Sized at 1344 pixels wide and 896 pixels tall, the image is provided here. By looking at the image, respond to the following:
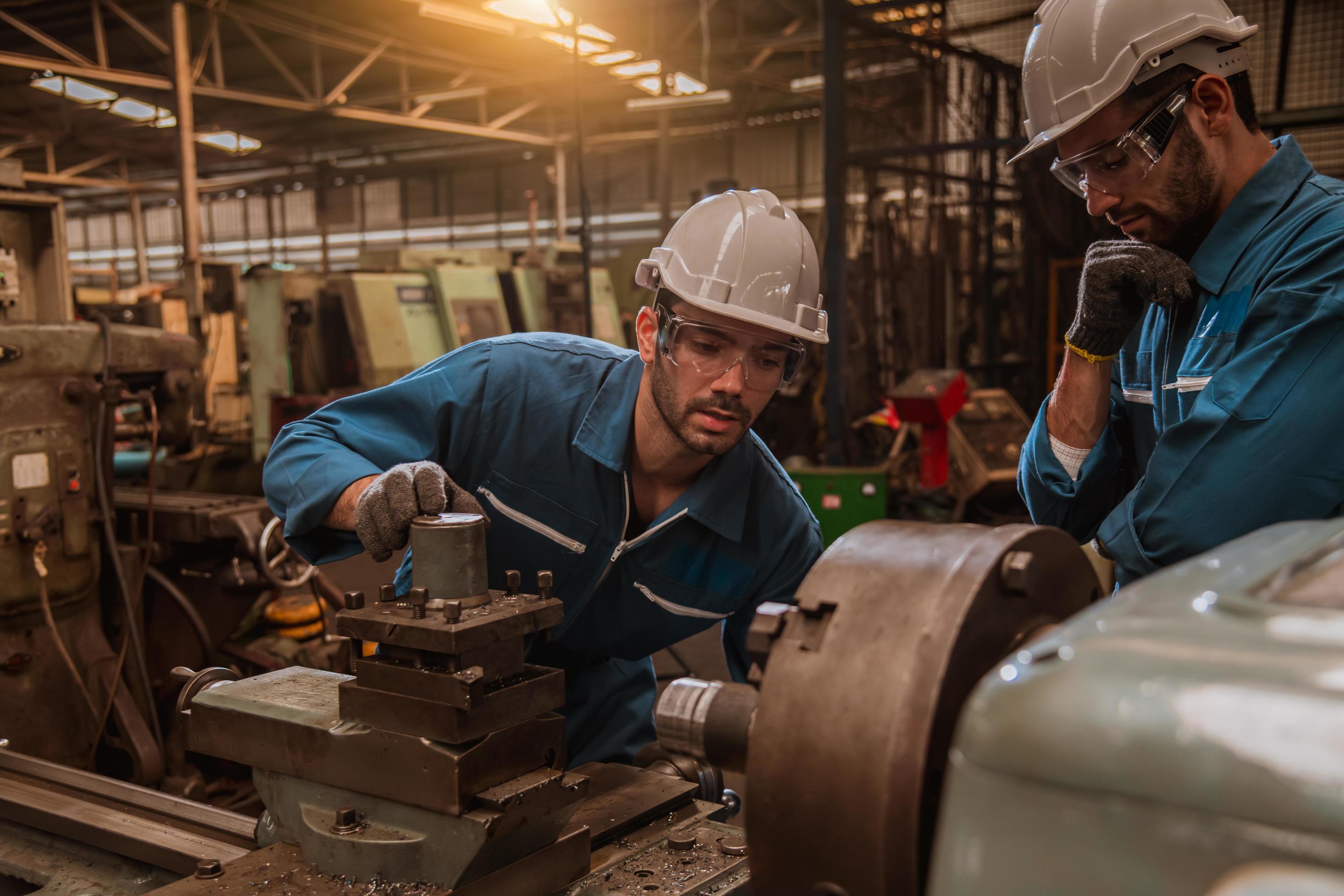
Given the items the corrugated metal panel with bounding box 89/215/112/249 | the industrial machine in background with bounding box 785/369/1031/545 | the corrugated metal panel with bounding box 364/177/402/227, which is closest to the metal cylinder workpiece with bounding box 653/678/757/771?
the industrial machine in background with bounding box 785/369/1031/545

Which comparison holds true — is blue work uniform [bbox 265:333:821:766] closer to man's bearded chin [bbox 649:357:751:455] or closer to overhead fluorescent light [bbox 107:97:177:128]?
man's bearded chin [bbox 649:357:751:455]

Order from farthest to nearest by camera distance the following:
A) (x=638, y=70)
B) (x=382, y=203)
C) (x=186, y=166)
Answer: (x=382, y=203), (x=638, y=70), (x=186, y=166)

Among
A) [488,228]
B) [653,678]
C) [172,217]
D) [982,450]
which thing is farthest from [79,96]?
[653,678]

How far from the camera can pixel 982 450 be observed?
481cm

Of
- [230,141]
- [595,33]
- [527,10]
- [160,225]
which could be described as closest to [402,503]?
[527,10]

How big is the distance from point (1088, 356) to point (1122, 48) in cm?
34

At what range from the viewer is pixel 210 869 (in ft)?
3.10

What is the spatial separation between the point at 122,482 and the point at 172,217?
10.8m

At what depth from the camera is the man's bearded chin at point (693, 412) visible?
1.42 metres

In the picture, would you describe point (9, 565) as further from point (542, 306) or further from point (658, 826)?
point (542, 306)

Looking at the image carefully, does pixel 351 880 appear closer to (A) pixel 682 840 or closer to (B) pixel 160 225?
(A) pixel 682 840

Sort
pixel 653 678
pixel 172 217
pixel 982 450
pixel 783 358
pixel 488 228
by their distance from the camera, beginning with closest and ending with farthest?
pixel 783 358 → pixel 653 678 → pixel 982 450 → pixel 488 228 → pixel 172 217

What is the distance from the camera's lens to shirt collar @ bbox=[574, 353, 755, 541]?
1.48m

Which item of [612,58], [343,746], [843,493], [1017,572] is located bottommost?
[843,493]
